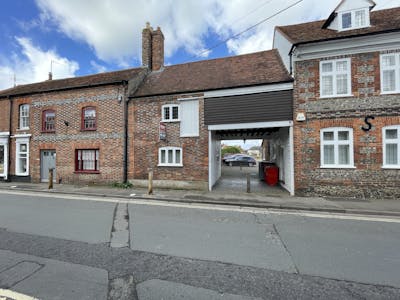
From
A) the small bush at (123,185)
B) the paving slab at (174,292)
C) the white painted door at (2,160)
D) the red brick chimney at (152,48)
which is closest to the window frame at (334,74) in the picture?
the paving slab at (174,292)

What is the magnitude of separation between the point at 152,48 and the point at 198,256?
14978 millimetres

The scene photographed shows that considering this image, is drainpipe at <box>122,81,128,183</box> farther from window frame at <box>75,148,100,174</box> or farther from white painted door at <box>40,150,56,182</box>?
white painted door at <box>40,150,56,182</box>

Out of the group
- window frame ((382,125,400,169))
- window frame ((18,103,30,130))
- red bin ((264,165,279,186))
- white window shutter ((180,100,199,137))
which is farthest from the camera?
window frame ((18,103,30,130))

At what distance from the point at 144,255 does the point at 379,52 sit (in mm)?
12206

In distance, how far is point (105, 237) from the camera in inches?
195

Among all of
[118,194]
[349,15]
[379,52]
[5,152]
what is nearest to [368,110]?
[379,52]

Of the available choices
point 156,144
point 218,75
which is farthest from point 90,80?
point 218,75

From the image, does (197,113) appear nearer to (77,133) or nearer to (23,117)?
(77,133)

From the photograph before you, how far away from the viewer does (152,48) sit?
591 inches

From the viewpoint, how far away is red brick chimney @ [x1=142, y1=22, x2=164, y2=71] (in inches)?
580

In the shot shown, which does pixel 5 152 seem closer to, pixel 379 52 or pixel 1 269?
pixel 1 269

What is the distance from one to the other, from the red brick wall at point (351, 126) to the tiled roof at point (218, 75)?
1.42 m

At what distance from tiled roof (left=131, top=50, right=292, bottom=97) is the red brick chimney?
2.58 ft

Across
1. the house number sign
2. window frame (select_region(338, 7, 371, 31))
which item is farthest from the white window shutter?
window frame (select_region(338, 7, 371, 31))
